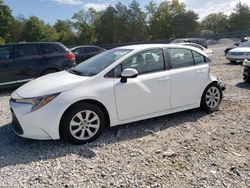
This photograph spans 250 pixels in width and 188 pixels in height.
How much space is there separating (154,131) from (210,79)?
177cm

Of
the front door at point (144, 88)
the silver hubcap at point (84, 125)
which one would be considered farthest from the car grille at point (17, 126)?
the front door at point (144, 88)

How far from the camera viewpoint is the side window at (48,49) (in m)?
9.44

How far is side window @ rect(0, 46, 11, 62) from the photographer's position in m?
8.78

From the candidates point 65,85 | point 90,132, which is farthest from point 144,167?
point 65,85

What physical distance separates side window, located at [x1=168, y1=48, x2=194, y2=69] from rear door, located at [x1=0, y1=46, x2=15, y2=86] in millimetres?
5675

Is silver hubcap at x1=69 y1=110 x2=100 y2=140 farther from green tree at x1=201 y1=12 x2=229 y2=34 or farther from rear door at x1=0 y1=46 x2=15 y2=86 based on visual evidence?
green tree at x1=201 y1=12 x2=229 y2=34

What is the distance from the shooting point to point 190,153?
4.04m

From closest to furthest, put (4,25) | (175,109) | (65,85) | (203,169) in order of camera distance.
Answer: (203,169) → (65,85) → (175,109) → (4,25)

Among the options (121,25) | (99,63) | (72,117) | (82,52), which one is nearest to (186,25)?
(121,25)

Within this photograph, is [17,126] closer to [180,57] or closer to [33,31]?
[180,57]

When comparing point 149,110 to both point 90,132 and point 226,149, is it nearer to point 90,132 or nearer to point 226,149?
point 90,132

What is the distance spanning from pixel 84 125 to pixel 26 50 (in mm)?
5726

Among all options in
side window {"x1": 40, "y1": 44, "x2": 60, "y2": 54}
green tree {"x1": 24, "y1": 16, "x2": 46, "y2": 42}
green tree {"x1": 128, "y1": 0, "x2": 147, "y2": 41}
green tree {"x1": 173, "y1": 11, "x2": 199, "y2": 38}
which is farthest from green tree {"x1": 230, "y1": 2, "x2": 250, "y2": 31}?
side window {"x1": 40, "y1": 44, "x2": 60, "y2": 54}

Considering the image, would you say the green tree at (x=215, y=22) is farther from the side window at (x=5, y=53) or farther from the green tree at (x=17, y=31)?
the side window at (x=5, y=53)
